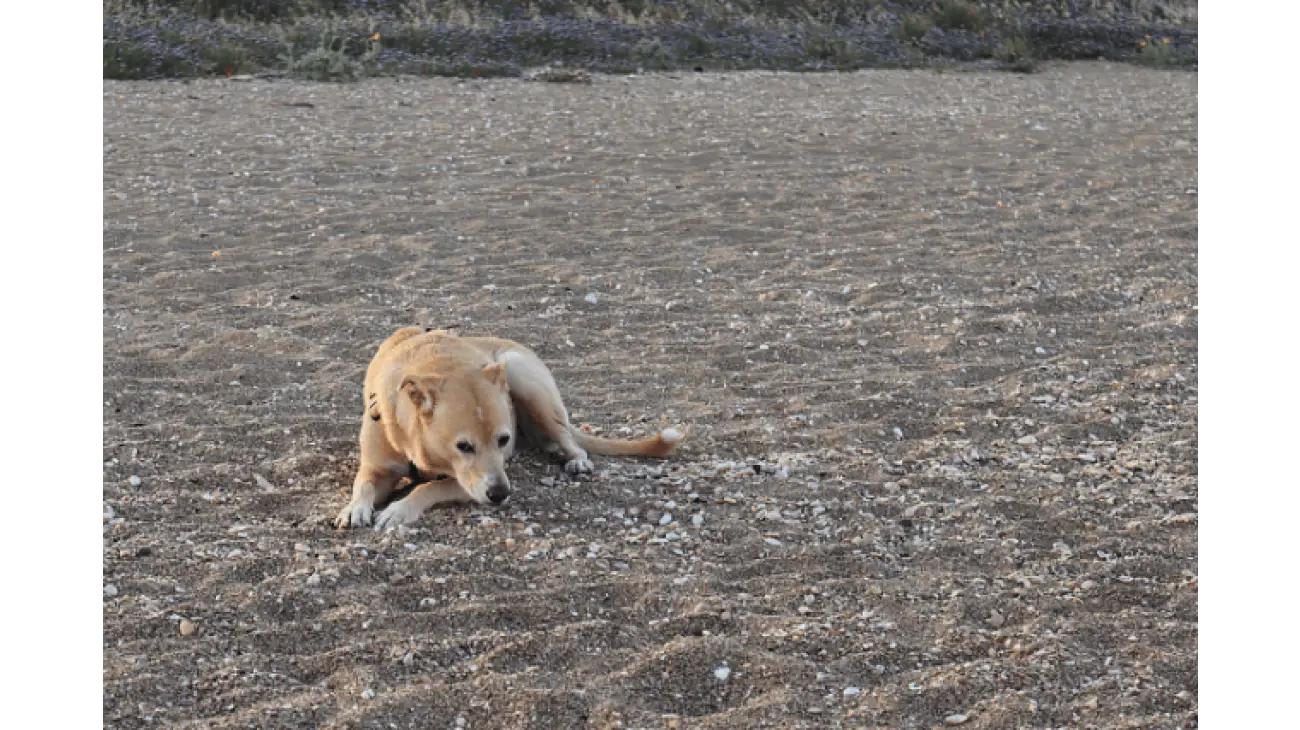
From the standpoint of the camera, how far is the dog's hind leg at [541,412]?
496cm

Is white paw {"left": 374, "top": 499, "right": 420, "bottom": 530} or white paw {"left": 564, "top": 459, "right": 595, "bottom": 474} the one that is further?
white paw {"left": 564, "top": 459, "right": 595, "bottom": 474}

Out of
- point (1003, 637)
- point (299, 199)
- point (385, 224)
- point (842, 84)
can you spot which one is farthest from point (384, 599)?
point (842, 84)

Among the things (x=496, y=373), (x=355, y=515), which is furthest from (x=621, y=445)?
(x=355, y=515)

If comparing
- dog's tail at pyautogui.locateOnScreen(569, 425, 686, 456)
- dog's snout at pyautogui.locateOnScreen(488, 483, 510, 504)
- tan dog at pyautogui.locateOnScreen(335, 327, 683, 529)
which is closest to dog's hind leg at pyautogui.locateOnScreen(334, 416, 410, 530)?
tan dog at pyautogui.locateOnScreen(335, 327, 683, 529)

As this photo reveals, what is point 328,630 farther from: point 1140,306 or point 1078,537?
point 1140,306

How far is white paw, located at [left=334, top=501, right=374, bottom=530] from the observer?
14.4 feet

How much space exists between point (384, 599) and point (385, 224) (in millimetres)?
5783

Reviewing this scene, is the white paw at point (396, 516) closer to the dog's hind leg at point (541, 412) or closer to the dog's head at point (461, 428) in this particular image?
the dog's head at point (461, 428)

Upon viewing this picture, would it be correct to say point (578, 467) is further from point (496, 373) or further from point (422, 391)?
point (422, 391)

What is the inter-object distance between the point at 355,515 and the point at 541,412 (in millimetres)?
857

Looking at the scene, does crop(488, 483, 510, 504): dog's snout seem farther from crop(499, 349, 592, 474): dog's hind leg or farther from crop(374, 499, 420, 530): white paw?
crop(499, 349, 592, 474): dog's hind leg

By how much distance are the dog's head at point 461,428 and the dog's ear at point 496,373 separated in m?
0.07
